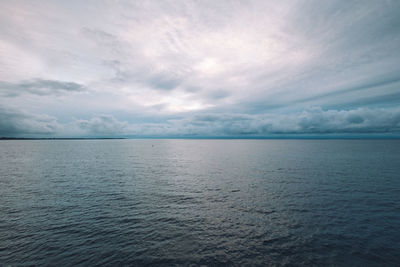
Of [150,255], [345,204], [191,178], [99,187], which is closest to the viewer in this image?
[150,255]

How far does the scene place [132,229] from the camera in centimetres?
2358

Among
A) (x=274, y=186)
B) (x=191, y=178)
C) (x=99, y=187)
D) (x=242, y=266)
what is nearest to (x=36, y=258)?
(x=242, y=266)

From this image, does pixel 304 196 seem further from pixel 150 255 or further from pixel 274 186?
pixel 150 255

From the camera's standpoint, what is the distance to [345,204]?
103 feet

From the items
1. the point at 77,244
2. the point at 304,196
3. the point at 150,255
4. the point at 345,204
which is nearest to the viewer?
the point at 150,255

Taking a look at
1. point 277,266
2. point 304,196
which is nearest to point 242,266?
point 277,266

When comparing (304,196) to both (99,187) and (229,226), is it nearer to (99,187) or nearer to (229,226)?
(229,226)

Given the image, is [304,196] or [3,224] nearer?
[3,224]

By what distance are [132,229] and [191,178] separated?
30284 mm

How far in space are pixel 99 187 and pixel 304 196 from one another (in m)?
43.9

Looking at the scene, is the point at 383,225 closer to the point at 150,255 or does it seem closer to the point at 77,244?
the point at 150,255

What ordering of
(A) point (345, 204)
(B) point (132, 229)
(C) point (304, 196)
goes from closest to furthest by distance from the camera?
1. (B) point (132, 229)
2. (A) point (345, 204)
3. (C) point (304, 196)

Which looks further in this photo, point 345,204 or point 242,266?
point 345,204

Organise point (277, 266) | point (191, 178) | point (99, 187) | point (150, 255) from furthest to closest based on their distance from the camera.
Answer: point (191, 178) → point (99, 187) → point (150, 255) → point (277, 266)
